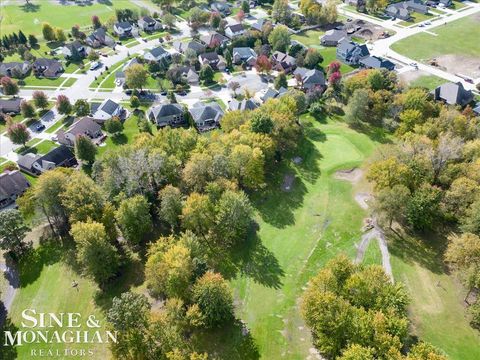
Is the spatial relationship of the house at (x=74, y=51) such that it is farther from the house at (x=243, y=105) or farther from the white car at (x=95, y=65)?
the house at (x=243, y=105)

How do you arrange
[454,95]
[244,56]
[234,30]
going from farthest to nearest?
[234,30]
[244,56]
[454,95]

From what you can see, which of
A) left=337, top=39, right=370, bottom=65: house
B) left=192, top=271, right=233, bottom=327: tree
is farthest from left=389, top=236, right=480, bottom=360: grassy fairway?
left=337, top=39, right=370, bottom=65: house

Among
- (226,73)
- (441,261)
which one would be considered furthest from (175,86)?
(441,261)

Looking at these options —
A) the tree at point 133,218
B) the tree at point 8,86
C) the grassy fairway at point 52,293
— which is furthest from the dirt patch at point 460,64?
the tree at point 8,86

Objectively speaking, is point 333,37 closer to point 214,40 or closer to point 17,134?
point 214,40

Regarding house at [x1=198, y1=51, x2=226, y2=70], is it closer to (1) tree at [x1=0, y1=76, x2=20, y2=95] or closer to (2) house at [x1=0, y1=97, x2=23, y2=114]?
(2) house at [x1=0, y1=97, x2=23, y2=114]

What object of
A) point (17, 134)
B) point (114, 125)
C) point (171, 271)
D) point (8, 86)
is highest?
point (171, 271)

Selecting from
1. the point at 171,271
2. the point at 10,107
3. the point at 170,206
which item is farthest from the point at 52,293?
the point at 10,107
